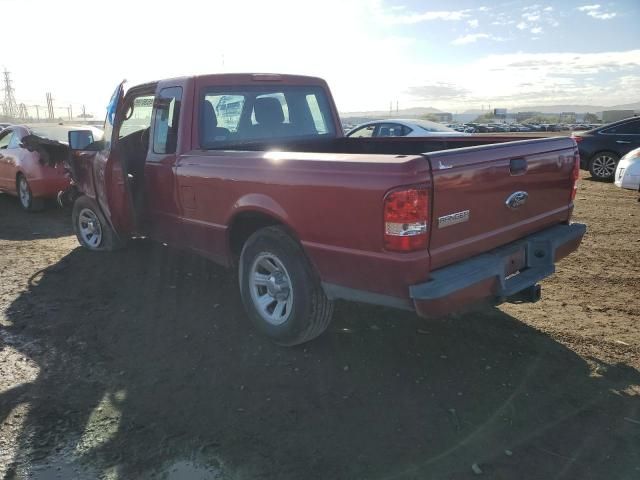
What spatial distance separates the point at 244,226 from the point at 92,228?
10.4 feet

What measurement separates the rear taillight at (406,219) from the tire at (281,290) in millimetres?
852

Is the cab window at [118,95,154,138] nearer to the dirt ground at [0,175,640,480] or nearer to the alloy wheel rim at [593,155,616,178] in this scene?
the dirt ground at [0,175,640,480]

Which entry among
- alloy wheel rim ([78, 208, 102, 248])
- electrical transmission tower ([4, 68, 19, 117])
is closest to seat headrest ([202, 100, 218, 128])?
alloy wheel rim ([78, 208, 102, 248])

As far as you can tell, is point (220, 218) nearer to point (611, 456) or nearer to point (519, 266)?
point (519, 266)

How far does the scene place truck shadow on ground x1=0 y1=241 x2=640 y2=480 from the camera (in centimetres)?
271

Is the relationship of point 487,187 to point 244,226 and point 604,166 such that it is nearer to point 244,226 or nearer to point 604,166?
point 244,226

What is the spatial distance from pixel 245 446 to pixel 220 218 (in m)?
1.90

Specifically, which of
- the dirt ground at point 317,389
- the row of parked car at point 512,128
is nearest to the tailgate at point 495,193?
the dirt ground at point 317,389

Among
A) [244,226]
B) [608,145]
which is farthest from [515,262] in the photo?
[608,145]

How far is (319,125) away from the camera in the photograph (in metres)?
5.52

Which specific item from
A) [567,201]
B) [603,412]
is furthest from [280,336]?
[567,201]

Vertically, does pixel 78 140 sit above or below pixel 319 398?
above

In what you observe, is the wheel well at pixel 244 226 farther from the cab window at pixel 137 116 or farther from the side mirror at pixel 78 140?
the side mirror at pixel 78 140

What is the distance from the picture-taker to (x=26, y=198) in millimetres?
9320
